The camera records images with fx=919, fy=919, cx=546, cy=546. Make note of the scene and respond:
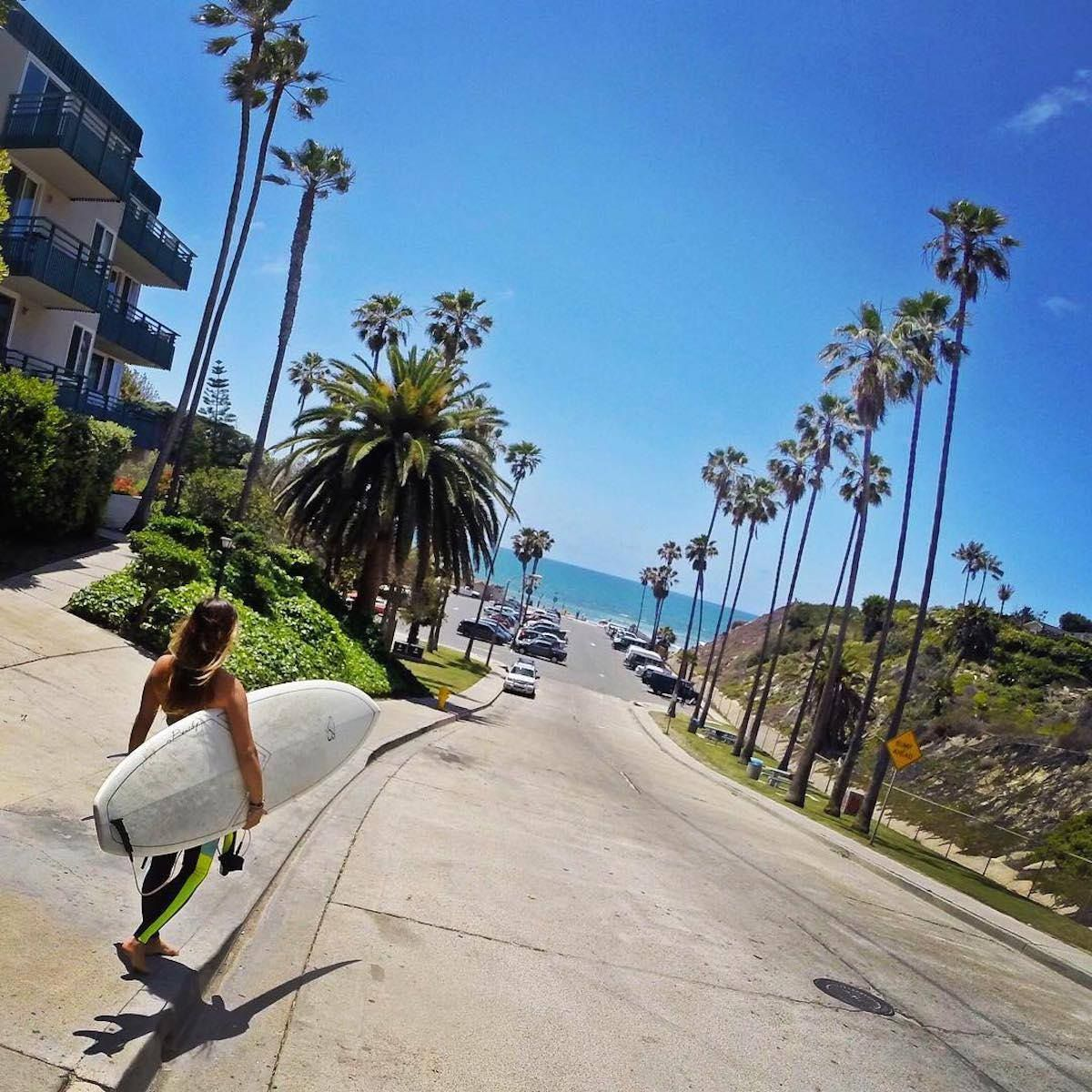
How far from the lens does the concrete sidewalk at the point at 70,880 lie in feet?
10.9

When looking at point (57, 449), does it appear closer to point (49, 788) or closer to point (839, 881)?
point (49, 788)

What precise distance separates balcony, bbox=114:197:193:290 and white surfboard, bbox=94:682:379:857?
24749mm

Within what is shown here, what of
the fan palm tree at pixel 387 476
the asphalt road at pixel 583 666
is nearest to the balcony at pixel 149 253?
the fan palm tree at pixel 387 476

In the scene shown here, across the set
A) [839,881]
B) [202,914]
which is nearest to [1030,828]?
[839,881]

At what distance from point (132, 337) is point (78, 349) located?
2.72 m

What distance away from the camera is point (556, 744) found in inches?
920

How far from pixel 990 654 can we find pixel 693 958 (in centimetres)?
5148

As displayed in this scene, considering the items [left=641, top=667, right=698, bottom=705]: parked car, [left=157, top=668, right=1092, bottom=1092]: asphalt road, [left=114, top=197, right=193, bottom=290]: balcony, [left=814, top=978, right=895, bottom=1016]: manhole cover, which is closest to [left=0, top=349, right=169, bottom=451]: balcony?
[left=114, top=197, right=193, bottom=290]: balcony

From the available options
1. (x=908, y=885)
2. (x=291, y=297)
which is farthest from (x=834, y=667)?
(x=291, y=297)

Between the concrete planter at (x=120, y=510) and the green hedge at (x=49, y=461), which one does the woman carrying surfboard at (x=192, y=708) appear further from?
the concrete planter at (x=120, y=510)

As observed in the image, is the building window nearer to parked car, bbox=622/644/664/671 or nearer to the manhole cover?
the manhole cover

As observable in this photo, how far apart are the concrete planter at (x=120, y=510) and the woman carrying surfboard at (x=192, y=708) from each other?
16949mm

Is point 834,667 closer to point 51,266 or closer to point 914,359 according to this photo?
Result: point 914,359

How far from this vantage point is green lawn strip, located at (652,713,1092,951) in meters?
17.6
